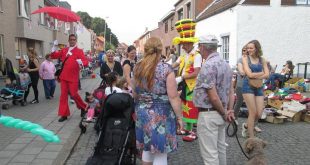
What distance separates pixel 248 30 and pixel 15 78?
11221 mm

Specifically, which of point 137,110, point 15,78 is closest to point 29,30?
point 15,78

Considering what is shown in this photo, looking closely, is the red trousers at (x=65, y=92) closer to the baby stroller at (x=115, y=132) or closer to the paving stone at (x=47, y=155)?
the paving stone at (x=47, y=155)

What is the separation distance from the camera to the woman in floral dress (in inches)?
142

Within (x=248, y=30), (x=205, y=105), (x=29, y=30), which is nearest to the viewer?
(x=205, y=105)

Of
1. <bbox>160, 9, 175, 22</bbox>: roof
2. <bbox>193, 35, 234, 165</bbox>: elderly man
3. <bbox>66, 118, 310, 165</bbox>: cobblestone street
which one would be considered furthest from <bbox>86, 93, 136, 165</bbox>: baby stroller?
<bbox>160, 9, 175, 22</bbox>: roof

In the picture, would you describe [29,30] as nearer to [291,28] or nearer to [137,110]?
[291,28]

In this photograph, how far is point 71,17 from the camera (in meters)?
8.53

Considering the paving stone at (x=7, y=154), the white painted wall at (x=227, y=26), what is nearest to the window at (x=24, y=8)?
the white painted wall at (x=227, y=26)

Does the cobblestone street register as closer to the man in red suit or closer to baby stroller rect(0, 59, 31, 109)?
the man in red suit

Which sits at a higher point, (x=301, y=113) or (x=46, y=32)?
(x=46, y=32)

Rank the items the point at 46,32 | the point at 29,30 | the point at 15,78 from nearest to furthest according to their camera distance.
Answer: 1. the point at 15,78
2. the point at 29,30
3. the point at 46,32

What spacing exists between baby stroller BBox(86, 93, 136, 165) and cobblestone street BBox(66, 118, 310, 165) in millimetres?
858

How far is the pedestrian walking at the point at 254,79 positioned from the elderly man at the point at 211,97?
191 centimetres

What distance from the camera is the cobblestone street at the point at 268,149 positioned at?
518 centimetres
